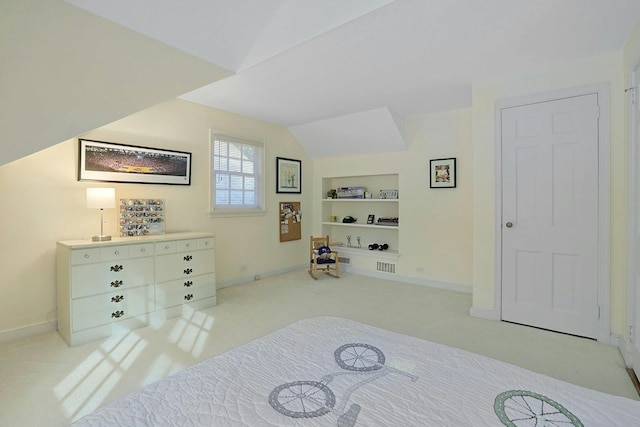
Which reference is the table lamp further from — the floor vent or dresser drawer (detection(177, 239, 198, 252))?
the floor vent

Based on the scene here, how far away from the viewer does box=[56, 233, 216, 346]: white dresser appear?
2.61 m

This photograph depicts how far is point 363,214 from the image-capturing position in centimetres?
554

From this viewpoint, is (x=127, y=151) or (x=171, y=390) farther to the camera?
(x=127, y=151)

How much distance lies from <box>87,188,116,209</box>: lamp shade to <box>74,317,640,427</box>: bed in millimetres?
2319

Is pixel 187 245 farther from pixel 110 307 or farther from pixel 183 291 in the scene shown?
pixel 110 307

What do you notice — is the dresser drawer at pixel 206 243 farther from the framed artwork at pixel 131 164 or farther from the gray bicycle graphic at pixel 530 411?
the gray bicycle graphic at pixel 530 411

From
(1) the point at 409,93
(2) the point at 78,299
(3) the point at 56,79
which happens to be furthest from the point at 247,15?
(2) the point at 78,299

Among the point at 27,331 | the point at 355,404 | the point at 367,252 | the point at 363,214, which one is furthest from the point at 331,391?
the point at 363,214

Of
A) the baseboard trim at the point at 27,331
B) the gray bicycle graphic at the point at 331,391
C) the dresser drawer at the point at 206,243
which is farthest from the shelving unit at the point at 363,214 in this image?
the baseboard trim at the point at 27,331

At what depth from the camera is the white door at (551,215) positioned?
271 centimetres

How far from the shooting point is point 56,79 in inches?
65.7

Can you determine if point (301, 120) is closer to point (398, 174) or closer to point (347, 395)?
point (398, 174)

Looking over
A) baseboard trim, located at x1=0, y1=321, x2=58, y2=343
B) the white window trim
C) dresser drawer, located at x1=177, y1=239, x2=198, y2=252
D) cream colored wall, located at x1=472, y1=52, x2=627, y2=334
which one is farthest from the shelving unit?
baseboard trim, located at x1=0, y1=321, x2=58, y2=343

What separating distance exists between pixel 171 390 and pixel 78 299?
2.13m
